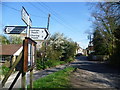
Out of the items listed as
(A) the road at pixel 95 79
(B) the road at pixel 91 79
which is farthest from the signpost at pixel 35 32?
(A) the road at pixel 95 79

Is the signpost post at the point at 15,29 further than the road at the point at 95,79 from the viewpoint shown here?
No

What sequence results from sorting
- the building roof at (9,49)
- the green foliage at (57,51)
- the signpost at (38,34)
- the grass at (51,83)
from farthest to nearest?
the building roof at (9,49) < the green foliage at (57,51) < the grass at (51,83) < the signpost at (38,34)

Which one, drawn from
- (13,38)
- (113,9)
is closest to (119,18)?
(113,9)

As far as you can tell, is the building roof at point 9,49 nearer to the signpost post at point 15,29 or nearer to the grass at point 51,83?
the grass at point 51,83

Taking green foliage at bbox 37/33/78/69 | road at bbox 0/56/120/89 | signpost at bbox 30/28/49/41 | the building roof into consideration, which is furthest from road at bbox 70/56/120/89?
the building roof

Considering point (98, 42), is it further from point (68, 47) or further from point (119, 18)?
point (119, 18)

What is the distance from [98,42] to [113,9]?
1370 inches

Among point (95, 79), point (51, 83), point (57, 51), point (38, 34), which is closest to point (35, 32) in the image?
point (38, 34)

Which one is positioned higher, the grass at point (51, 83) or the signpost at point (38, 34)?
the signpost at point (38, 34)

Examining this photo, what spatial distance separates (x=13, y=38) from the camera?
52.3m

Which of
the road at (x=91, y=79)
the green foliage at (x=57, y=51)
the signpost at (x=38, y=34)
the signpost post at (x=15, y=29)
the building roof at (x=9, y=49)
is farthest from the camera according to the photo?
the building roof at (x=9, y=49)

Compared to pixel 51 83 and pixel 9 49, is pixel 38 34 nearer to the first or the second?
pixel 51 83

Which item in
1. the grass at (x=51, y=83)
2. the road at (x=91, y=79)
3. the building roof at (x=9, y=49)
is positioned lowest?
the road at (x=91, y=79)

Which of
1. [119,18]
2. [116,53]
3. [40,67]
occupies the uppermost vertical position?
[119,18]
